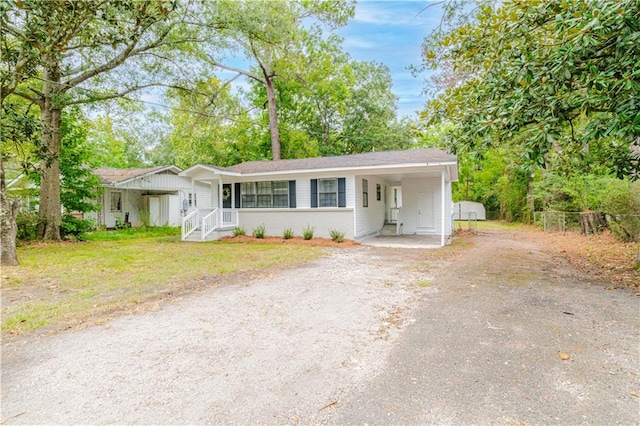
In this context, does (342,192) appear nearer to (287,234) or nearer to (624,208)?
(287,234)

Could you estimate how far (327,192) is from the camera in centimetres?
1321

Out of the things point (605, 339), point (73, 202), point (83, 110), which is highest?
point (83, 110)

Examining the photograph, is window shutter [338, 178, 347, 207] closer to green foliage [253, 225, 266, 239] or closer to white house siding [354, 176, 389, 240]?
white house siding [354, 176, 389, 240]

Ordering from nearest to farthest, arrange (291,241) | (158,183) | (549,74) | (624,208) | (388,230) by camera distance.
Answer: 1. (549,74)
2. (624,208)
3. (291,241)
4. (388,230)
5. (158,183)

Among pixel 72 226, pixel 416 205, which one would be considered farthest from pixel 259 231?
pixel 72 226

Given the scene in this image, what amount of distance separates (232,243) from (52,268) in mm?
5869

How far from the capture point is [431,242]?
12.1m

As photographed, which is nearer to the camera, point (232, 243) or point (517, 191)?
point (232, 243)

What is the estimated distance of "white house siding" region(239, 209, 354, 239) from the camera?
42.2ft

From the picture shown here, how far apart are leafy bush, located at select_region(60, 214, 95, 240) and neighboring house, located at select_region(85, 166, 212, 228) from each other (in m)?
4.10

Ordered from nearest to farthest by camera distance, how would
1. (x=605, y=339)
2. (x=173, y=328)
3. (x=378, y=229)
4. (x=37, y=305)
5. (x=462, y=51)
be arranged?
(x=605, y=339) → (x=173, y=328) → (x=37, y=305) → (x=462, y=51) → (x=378, y=229)

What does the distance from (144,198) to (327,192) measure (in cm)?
1321

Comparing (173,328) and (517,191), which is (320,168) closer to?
(173,328)

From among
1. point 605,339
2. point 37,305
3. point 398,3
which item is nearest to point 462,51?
point 398,3
